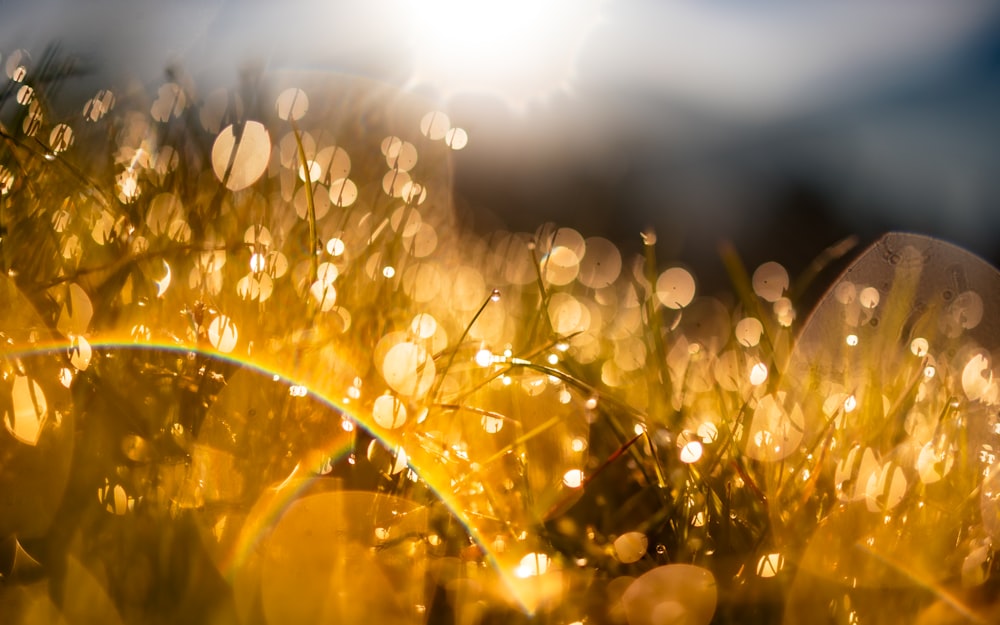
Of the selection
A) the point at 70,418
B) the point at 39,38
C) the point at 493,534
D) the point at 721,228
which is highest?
the point at 721,228

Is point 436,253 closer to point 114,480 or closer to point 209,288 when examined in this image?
point 209,288

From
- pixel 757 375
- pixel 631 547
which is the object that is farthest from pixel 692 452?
pixel 757 375

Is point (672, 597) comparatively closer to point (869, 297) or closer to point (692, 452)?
point (692, 452)

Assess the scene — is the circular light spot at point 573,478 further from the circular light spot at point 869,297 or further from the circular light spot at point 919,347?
the circular light spot at point 869,297

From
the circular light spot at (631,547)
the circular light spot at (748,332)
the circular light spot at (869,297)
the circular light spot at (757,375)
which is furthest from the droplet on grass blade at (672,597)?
the circular light spot at (869,297)

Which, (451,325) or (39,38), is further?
(451,325)

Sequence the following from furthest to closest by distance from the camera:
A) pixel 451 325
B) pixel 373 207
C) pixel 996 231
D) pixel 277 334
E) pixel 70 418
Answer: pixel 996 231 < pixel 373 207 < pixel 451 325 < pixel 277 334 < pixel 70 418

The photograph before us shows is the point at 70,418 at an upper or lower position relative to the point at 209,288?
lower

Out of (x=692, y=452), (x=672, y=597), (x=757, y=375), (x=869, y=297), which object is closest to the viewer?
(x=672, y=597)

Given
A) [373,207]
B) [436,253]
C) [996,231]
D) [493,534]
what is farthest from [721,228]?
[493,534]

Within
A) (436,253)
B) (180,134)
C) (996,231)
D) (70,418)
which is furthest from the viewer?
(996,231)

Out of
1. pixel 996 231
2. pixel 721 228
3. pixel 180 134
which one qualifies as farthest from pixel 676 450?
pixel 721 228
